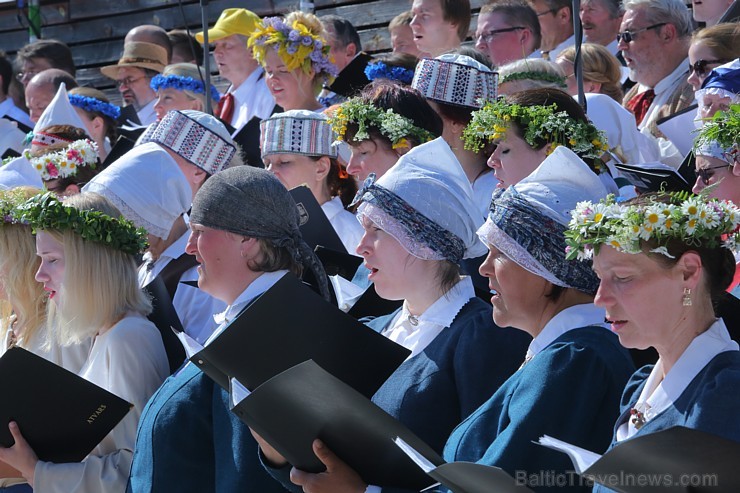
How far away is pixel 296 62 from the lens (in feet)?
21.9

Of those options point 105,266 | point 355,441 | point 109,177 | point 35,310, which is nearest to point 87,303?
point 105,266

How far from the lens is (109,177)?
17.6ft

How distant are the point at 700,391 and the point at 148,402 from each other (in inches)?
Result: 77.5

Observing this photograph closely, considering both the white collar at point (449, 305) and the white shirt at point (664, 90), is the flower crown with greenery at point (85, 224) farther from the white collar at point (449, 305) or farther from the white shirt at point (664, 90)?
the white shirt at point (664, 90)

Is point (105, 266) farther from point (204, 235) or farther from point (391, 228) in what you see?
point (391, 228)

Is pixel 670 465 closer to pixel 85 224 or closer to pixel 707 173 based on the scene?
pixel 707 173

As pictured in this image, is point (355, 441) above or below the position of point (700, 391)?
below

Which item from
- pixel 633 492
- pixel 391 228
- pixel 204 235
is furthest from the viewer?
pixel 204 235

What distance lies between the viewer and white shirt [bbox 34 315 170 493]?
13.0 feet

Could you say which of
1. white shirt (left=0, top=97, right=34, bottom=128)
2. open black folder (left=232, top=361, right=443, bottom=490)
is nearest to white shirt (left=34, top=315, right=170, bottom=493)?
open black folder (left=232, top=361, right=443, bottom=490)

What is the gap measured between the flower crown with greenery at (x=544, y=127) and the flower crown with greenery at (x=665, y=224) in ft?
4.68

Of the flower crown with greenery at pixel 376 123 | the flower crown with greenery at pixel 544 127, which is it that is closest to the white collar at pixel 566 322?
the flower crown with greenery at pixel 544 127

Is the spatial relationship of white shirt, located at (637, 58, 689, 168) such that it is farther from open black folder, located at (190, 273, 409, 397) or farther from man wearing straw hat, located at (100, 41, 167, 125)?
man wearing straw hat, located at (100, 41, 167, 125)

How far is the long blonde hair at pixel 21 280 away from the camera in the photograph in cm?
465
